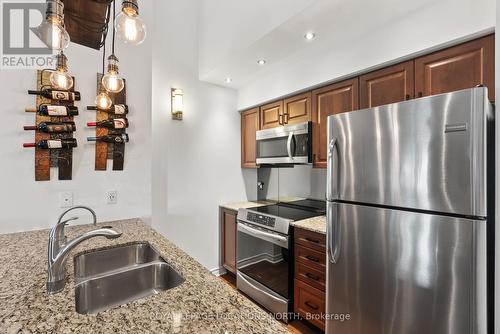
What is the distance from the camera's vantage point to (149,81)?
2.21m

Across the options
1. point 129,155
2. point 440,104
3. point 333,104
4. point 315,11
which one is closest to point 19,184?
point 129,155

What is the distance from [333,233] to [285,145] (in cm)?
111

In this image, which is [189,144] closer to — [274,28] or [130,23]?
[274,28]

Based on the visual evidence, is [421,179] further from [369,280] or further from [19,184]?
[19,184]

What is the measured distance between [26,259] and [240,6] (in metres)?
2.33

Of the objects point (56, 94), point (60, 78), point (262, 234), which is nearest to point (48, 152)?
point (56, 94)

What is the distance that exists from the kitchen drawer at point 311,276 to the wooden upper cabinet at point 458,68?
146 cm

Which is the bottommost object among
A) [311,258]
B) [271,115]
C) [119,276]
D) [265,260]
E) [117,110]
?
[265,260]

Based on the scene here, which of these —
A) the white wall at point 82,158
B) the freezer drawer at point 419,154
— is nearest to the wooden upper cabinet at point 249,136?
the white wall at point 82,158

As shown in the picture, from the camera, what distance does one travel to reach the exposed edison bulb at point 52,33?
2.87 feet

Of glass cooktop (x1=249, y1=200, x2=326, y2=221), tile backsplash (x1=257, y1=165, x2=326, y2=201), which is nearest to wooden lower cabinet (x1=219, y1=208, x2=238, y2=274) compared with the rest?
glass cooktop (x1=249, y1=200, x2=326, y2=221)

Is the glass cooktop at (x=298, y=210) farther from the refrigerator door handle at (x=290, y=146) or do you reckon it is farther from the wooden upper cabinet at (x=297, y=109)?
the wooden upper cabinet at (x=297, y=109)

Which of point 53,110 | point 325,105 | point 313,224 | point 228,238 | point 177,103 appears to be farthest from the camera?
point 228,238

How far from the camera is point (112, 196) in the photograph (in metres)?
2.02
